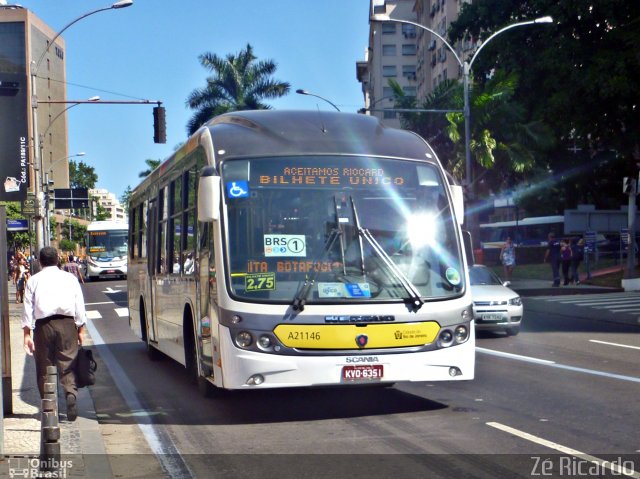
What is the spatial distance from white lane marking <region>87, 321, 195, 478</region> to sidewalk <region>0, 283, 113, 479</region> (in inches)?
17.3

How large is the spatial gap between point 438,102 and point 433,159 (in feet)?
112

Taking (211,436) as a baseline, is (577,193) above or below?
above

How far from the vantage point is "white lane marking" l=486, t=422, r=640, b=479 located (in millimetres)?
7035

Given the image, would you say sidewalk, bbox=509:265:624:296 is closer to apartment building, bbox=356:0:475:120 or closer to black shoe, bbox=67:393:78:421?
black shoe, bbox=67:393:78:421

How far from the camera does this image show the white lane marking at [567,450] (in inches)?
277

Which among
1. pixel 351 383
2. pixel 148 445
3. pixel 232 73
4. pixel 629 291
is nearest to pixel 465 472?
pixel 351 383

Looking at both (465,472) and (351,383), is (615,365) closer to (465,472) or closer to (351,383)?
(351,383)

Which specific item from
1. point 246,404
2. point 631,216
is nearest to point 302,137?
point 246,404

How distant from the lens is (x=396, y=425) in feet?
30.2

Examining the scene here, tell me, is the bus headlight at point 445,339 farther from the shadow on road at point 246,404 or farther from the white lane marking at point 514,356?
the white lane marking at point 514,356

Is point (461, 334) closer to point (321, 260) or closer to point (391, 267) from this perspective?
point (391, 267)

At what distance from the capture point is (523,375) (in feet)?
41.5

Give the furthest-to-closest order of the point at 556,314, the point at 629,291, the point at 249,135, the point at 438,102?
the point at 438,102 < the point at 629,291 < the point at 556,314 < the point at 249,135

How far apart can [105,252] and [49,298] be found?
45.4 meters
